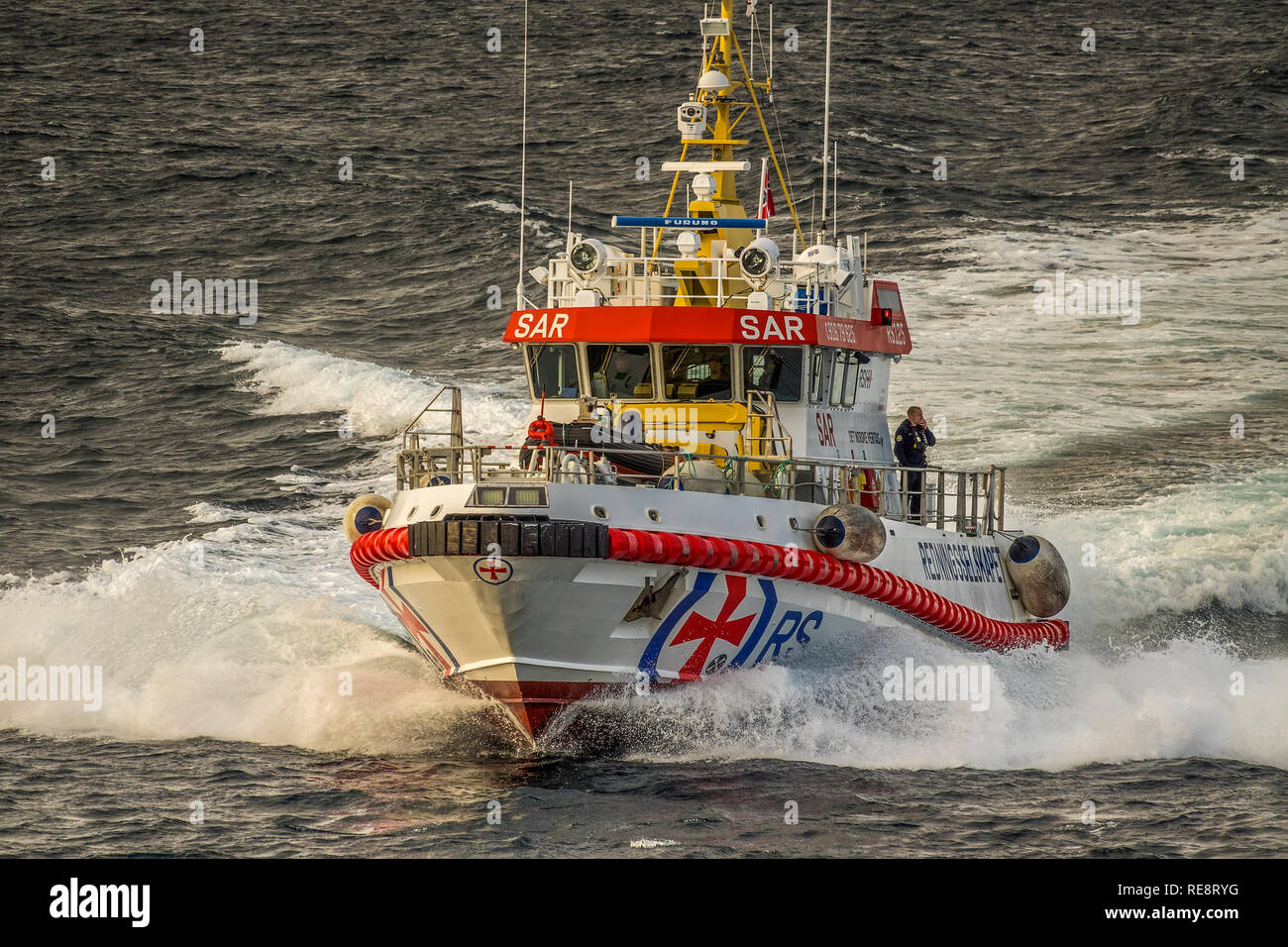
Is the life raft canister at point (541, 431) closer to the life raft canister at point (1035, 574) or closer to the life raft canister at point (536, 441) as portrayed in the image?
the life raft canister at point (536, 441)

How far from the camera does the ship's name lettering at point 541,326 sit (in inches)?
612

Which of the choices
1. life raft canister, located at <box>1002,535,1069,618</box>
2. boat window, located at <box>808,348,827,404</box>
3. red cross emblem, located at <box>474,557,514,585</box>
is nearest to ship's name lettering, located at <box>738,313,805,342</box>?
boat window, located at <box>808,348,827,404</box>

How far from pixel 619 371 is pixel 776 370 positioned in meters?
1.46

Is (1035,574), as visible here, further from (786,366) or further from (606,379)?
(606,379)

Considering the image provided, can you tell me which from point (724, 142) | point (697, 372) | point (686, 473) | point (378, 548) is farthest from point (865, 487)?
point (378, 548)

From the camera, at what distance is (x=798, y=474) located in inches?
600

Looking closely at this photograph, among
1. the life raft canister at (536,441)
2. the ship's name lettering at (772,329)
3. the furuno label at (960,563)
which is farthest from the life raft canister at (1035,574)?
the life raft canister at (536,441)

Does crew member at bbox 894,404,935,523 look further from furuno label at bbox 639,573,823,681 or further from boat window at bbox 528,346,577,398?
furuno label at bbox 639,573,823,681

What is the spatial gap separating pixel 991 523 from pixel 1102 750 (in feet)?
13.3

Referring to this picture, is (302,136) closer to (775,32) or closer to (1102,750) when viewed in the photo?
(775,32)

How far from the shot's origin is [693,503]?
43.5 feet

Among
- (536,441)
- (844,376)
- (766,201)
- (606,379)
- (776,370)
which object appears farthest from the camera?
(766,201)

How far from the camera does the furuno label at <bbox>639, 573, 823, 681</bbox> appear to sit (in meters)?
13.2
